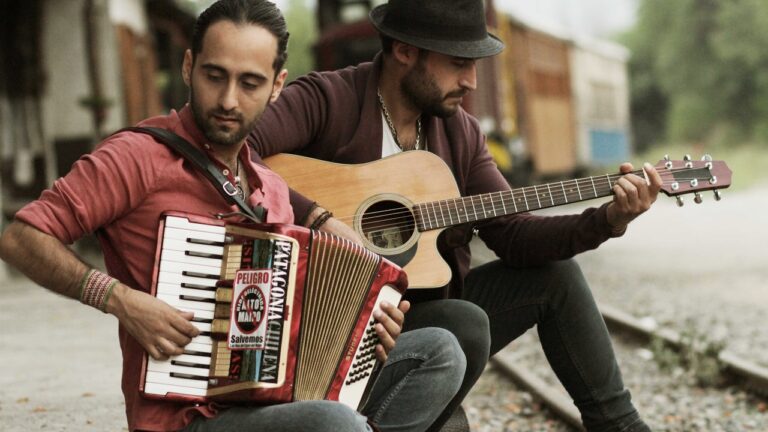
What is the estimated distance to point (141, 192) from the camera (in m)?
2.81

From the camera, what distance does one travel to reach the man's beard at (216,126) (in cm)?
296

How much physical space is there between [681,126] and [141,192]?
64192mm

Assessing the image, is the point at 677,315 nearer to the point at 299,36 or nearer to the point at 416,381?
the point at 416,381

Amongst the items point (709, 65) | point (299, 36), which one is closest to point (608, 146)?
Result: point (709, 65)

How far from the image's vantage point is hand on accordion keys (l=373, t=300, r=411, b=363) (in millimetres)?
3186

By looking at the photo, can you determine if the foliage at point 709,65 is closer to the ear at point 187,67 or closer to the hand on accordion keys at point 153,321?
the ear at point 187,67

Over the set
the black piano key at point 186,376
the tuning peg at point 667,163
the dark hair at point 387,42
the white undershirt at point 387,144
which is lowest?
the black piano key at point 186,376

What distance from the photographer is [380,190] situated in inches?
165

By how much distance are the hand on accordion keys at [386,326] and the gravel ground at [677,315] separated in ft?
8.14

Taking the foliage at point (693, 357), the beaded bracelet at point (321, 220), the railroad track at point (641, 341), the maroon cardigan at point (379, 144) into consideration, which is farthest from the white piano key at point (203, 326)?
the foliage at point (693, 357)

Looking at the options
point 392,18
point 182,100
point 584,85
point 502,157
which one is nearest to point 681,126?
point 584,85

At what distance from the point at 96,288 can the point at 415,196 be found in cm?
165

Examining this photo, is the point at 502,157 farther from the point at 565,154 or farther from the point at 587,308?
the point at 587,308

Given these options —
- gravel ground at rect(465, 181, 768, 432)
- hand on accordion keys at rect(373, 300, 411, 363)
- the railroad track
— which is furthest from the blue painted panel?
hand on accordion keys at rect(373, 300, 411, 363)
